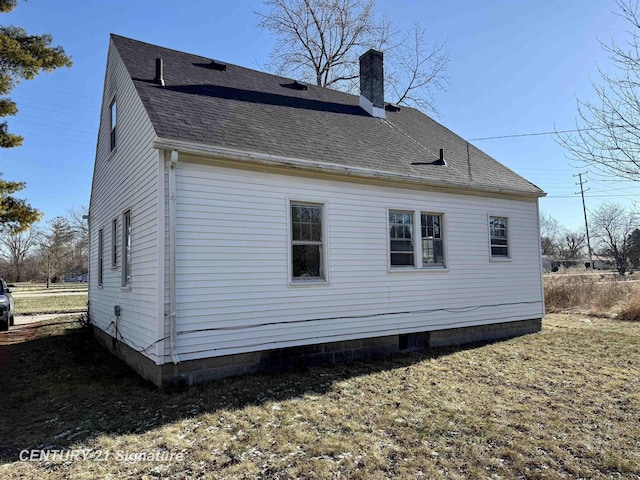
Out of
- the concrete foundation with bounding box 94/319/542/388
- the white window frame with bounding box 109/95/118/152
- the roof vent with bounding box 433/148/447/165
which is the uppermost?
the white window frame with bounding box 109/95/118/152

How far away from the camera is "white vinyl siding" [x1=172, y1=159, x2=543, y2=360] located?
6.22 m

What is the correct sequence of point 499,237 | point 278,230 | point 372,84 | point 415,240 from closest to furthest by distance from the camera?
point 278,230, point 415,240, point 499,237, point 372,84

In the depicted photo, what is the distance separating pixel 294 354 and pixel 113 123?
23.0ft

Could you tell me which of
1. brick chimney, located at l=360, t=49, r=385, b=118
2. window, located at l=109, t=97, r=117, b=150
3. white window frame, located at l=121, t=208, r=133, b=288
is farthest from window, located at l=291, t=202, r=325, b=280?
brick chimney, located at l=360, t=49, r=385, b=118

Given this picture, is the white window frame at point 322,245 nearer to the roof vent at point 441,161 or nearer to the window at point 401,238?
the window at point 401,238

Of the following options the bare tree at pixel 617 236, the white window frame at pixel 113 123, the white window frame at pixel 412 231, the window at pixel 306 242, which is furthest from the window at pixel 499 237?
the bare tree at pixel 617 236

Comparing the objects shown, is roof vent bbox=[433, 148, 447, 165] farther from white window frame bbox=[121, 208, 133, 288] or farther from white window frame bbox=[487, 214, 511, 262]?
white window frame bbox=[121, 208, 133, 288]

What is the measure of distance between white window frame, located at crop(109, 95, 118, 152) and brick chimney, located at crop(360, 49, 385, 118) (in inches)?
264

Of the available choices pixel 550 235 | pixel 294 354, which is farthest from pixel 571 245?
pixel 294 354

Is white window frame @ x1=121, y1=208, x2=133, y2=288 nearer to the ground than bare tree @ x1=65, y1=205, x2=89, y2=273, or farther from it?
nearer to the ground

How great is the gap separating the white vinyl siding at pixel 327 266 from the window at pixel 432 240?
6.9 inches

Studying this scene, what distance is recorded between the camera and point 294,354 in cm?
709

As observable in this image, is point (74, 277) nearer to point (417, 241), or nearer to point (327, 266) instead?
point (327, 266)

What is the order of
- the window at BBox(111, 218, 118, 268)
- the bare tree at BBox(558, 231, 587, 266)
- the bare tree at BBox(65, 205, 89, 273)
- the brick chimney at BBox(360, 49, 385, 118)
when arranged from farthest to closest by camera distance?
the bare tree at BBox(558, 231, 587, 266) → the bare tree at BBox(65, 205, 89, 273) → the brick chimney at BBox(360, 49, 385, 118) → the window at BBox(111, 218, 118, 268)
